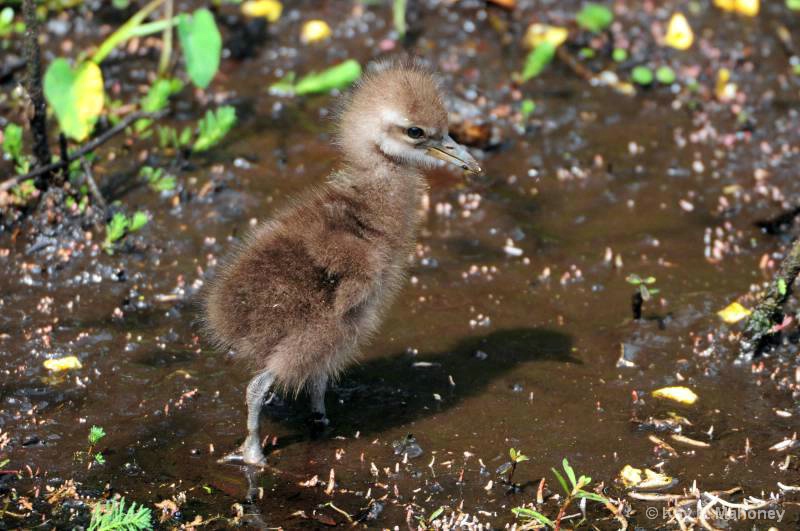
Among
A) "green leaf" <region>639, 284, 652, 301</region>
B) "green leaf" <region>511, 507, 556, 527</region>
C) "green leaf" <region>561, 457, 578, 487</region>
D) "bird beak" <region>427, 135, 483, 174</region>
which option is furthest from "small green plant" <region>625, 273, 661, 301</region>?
"green leaf" <region>511, 507, 556, 527</region>

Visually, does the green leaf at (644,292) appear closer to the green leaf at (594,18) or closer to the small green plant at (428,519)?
the small green plant at (428,519)

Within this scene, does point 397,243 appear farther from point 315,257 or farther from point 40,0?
point 40,0

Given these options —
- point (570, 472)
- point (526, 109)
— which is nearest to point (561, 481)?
point (570, 472)

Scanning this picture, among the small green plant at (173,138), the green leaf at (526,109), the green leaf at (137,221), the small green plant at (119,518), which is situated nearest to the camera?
the small green plant at (119,518)

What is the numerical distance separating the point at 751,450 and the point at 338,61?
14.5 feet

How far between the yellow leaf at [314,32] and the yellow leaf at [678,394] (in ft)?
13.8

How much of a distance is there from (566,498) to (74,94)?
3.76m

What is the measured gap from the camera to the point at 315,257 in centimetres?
434

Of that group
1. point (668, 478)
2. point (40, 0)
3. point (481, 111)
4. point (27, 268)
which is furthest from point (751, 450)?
point (40, 0)

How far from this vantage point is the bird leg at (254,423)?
4406mm

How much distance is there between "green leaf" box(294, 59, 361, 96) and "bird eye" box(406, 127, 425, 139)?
8.27 ft

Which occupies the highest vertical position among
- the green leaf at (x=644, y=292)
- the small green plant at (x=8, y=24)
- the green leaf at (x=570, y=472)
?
the small green plant at (x=8, y=24)

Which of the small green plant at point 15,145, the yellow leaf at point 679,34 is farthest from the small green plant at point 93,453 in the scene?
the yellow leaf at point 679,34

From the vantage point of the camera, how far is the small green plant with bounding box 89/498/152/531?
3832mm
